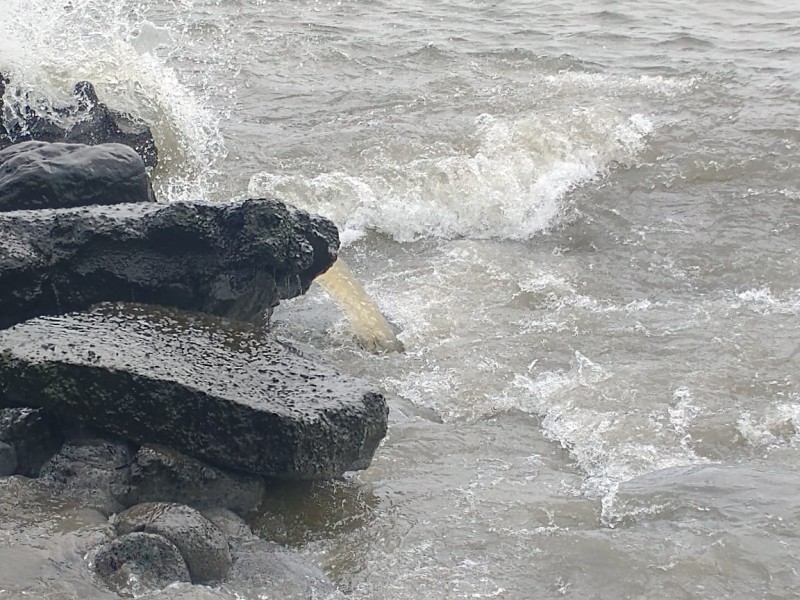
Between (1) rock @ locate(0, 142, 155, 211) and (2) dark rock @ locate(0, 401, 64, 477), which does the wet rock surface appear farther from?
(2) dark rock @ locate(0, 401, 64, 477)

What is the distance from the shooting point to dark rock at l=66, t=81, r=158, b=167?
9672 mm

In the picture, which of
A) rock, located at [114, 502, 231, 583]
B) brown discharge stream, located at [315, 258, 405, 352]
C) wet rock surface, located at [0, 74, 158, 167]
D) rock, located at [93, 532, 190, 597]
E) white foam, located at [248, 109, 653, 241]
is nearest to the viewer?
rock, located at [93, 532, 190, 597]

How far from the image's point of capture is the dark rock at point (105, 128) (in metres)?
9.67

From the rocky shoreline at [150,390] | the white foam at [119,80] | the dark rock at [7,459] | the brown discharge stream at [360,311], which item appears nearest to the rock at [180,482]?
the rocky shoreline at [150,390]

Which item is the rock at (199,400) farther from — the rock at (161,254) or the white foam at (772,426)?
the white foam at (772,426)

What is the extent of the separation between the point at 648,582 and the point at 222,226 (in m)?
3.18

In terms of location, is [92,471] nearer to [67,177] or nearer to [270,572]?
[270,572]

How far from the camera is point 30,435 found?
5.09m

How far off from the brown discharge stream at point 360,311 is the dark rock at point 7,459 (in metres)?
2.93

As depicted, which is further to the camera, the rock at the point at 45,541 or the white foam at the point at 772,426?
the white foam at the point at 772,426

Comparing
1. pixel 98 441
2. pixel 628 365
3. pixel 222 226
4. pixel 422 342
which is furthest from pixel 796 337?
pixel 98 441

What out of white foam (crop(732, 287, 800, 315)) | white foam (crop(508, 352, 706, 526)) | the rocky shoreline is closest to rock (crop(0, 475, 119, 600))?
the rocky shoreline

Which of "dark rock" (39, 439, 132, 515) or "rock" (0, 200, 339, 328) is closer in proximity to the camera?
"dark rock" (39, 439, 132, 515)

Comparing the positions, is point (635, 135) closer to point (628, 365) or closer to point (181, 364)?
point (628, 365)
